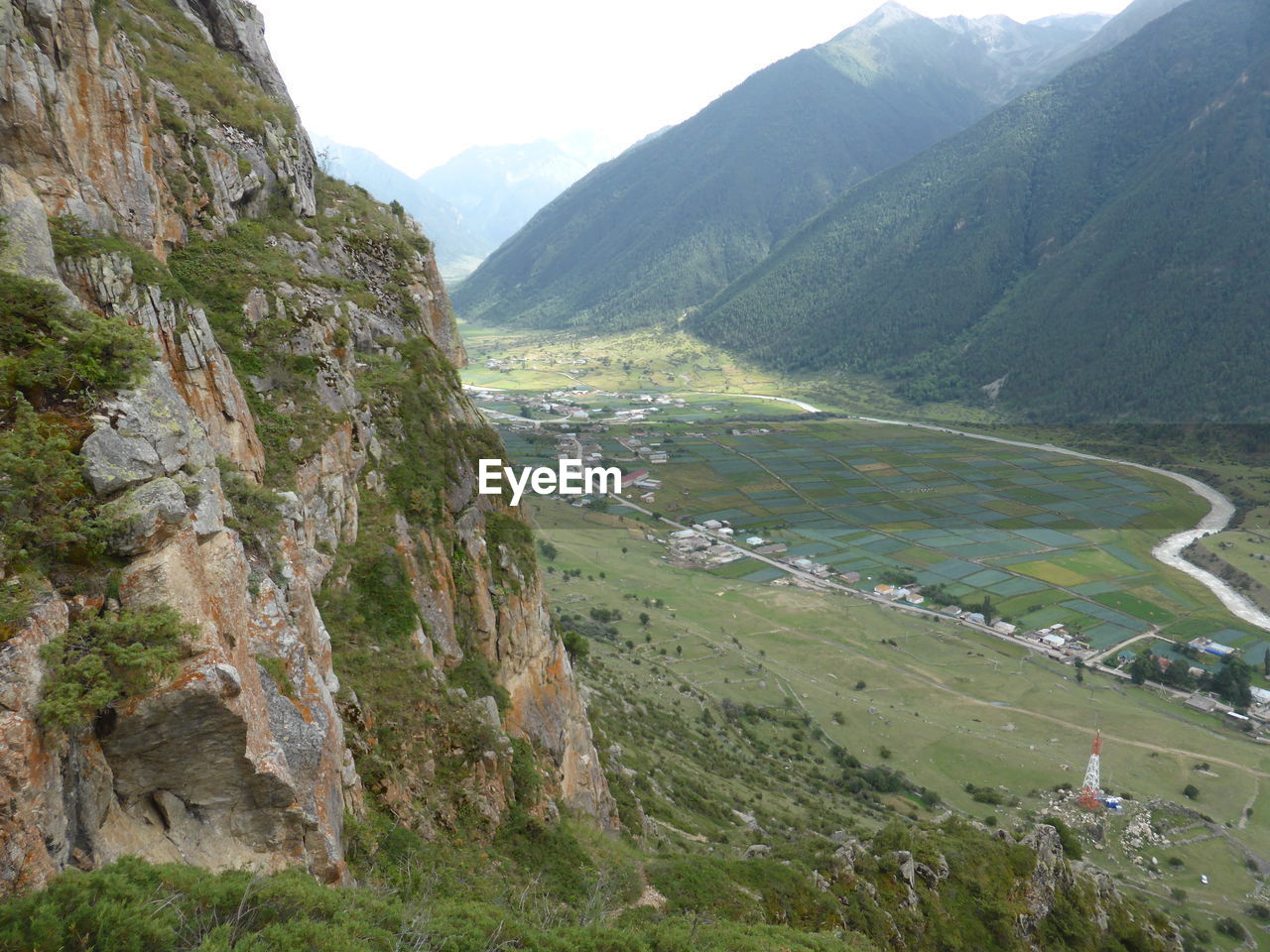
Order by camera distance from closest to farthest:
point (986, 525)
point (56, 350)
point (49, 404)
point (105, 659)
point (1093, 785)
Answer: point (105, 659)
point (49, 404)
point (56, 350)
point (1093, 785)
point (986, 525)

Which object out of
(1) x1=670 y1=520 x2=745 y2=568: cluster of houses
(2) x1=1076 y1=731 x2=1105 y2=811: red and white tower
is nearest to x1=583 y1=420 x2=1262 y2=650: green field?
(1) x1=670 y1=520 x2=745 y2=568: cluster of houses

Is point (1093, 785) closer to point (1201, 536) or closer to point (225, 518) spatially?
point (225, 518)

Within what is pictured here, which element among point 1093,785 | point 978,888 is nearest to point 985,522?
point 1093,785

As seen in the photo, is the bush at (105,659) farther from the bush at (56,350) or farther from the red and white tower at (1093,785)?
the red and white tower at (1093,785)

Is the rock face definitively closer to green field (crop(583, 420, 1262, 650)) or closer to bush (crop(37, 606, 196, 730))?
bush (crop(37, 606, 196, 730))

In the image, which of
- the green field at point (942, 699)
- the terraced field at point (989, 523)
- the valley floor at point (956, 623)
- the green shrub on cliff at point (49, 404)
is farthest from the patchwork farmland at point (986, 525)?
the green shrub on cliff at point (49, 404)
